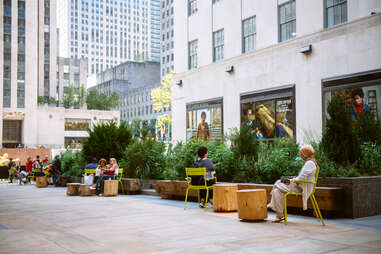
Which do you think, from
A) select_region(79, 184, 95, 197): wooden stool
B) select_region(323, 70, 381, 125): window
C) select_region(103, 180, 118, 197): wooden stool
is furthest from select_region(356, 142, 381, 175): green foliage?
select_region(79, 184, 95, 197): wooden stool

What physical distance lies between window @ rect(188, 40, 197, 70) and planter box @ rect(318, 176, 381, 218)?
18221 mm

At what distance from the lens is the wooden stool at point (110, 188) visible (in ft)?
48.6

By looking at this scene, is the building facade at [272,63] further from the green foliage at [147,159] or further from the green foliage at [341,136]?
the green foliage at [147,159]

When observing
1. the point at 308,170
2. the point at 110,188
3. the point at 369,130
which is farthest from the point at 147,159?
the point at 308,170

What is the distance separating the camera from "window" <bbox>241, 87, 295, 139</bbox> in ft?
61.7

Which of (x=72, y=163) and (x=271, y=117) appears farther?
(x=72, y=163)

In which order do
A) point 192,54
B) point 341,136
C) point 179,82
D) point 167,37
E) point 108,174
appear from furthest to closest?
1. point 167,37
2. point 179,82
3. point 192,54
4. point 108,174
5. point 341,136

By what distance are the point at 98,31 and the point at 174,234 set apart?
19407 cm

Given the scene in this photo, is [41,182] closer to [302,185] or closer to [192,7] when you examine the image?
[192,7]

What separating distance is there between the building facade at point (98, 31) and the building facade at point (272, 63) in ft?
531

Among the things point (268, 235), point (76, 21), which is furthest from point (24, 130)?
point (76, 21)

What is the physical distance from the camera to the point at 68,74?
11794 centimetres

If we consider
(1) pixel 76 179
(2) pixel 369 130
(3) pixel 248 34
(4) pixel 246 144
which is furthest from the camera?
(3) pixel 248 34

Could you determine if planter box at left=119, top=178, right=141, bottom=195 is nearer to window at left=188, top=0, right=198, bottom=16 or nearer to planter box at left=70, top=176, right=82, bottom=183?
planter box at left=70, top=176, right=82, bottom=183
